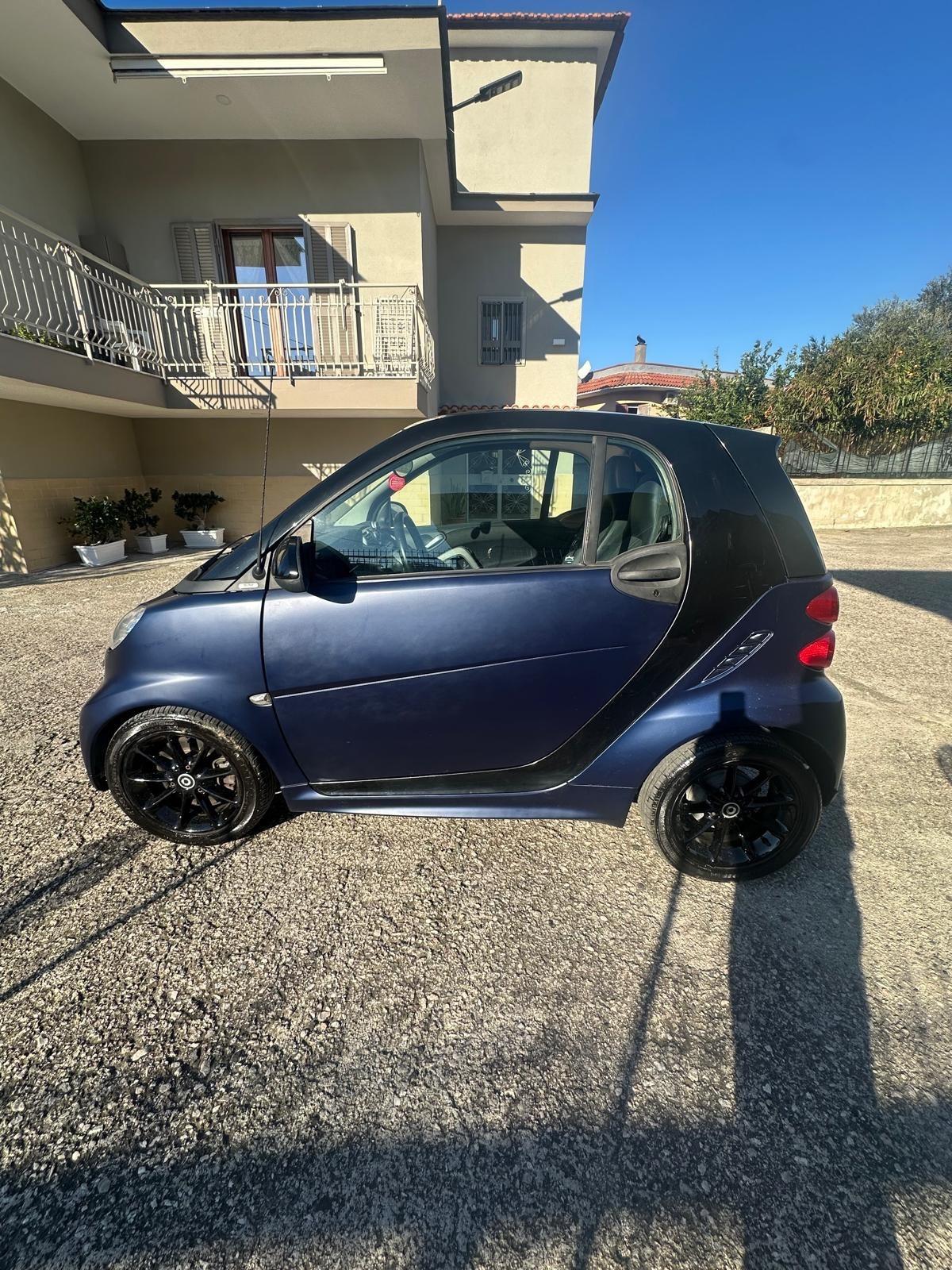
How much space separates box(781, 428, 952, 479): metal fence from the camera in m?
12.8

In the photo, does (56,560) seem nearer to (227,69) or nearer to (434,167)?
(227,69)

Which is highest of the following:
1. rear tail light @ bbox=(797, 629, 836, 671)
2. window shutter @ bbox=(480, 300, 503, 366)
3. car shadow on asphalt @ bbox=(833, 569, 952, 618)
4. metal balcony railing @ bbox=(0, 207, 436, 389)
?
window shutter @ bbox=(480, 300, 503, 366)

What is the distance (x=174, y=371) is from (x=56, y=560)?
11.2 ft

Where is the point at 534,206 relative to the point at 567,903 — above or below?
above

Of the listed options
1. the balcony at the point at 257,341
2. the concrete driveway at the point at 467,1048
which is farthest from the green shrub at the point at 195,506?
the concrete driveway at the point at 467,1048

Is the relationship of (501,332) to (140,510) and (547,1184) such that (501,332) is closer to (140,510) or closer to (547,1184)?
(140,510)

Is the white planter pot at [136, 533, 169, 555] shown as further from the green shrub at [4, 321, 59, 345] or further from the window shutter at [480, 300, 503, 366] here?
the window shutter at [480, 300, 503, 366]

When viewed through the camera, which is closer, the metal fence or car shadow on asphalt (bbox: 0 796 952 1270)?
car shadow on asphalt (bbox: 0 796 952 1270)

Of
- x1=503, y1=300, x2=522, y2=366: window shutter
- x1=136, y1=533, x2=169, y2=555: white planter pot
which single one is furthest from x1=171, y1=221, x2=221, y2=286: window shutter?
x1=503, y1=300, x2=522, y2=366: window shutter

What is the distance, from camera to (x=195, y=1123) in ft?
4.32

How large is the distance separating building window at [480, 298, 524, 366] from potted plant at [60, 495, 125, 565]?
8.04m

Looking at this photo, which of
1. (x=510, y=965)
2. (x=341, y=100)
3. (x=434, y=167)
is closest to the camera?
(x=510, y=965)

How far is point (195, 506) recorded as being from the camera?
9453 mm

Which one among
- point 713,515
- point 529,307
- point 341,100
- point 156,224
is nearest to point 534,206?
point 529,307
